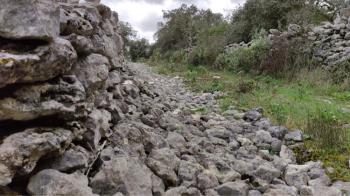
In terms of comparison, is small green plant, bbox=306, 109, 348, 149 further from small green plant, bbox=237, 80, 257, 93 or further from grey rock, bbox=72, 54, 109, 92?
small green plant, bbox=237, 80, 257, 93

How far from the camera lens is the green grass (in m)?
5.72

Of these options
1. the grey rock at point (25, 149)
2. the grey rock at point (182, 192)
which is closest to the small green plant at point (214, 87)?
the grey rock at point (182, 192)

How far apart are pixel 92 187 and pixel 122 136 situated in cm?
111

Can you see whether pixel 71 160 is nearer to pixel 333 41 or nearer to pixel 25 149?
pixel 25 149

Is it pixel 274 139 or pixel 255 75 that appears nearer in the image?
pixel 274 139

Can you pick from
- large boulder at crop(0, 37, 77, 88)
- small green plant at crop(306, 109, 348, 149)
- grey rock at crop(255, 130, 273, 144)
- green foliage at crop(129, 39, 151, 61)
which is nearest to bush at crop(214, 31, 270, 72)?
small green plant at crop(306, 109, 348, 149)

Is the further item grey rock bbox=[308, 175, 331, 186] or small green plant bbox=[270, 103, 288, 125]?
small green plant bbox=[270, 103, 288, 125]

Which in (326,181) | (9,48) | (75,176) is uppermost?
(9,48)

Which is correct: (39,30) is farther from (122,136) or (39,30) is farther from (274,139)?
(274,139)

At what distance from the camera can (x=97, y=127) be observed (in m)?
4.12

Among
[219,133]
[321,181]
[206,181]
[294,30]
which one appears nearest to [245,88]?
[219,133]

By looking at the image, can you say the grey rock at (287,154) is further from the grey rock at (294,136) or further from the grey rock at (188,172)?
the grey rock at (188,172)

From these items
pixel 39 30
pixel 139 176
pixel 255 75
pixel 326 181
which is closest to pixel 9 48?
pixel 39 30

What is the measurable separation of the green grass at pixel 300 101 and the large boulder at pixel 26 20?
3.54 metres
